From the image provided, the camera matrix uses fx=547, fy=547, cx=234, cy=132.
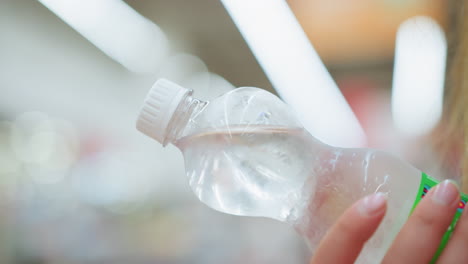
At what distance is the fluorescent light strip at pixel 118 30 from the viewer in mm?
2953

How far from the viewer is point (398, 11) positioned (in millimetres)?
3533

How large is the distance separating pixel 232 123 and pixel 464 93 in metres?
0.55

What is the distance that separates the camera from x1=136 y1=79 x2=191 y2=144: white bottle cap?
82 centimetres

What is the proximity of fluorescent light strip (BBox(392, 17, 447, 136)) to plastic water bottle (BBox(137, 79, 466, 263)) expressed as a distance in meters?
2.42

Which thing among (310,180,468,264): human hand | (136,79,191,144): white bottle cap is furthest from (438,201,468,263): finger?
(136,79,191,144): white bottle cap

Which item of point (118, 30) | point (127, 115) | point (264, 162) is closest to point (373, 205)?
point (264, 162)

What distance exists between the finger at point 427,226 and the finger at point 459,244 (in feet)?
0.05

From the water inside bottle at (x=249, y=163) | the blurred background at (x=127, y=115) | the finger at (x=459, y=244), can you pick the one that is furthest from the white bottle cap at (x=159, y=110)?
the blurred background at (x=127, y=115)

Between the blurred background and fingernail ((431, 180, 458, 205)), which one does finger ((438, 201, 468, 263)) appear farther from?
the blurred background

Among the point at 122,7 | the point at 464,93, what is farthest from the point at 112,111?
the point at 464,93

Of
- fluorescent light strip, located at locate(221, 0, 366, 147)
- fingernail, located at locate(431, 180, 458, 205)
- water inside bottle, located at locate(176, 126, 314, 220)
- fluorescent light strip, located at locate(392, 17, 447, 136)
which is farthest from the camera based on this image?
fluorescent light strip, located at locate(392, 17, 447, 136)

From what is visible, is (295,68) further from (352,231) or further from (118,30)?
(352,231)

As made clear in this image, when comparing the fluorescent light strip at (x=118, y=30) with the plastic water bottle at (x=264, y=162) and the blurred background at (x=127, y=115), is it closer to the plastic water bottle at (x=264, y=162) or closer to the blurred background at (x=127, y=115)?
the blurred background at (x=127, y=115)

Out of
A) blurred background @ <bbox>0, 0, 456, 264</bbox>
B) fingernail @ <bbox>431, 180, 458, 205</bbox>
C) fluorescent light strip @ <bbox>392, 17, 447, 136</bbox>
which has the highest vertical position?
fluorescent light strip @ <bbox>392, 17, 447, 136</bbox>
